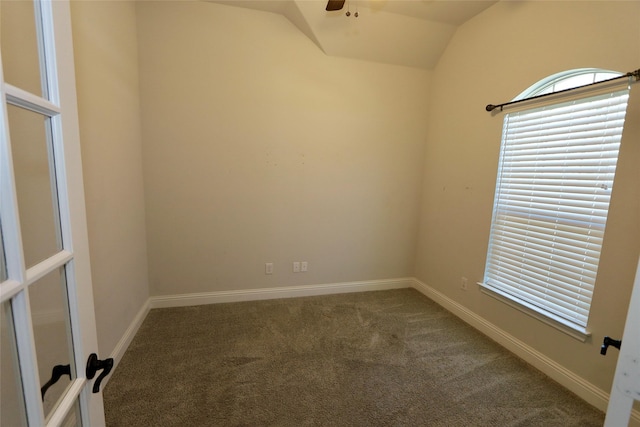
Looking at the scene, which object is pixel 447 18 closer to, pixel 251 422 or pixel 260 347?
pixel 260 347

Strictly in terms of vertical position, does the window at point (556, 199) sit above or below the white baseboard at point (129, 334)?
above

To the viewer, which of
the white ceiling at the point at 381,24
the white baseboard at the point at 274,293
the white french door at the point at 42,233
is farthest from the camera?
the white baseboard at the point at 274,293

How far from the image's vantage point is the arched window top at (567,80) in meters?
1.73

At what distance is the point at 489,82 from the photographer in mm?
2367

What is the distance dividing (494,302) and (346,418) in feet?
5.40

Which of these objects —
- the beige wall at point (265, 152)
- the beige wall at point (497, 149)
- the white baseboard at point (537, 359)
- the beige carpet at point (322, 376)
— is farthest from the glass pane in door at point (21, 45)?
the white baseboard at point (537, 359)

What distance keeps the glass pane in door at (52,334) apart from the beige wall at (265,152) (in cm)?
201

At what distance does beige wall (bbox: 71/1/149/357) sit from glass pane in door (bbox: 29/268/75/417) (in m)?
1.03

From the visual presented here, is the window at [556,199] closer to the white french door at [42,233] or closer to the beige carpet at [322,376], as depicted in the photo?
the beige carpet at [322,376]

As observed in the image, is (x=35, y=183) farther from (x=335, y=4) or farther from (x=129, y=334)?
(x=335, y=4)

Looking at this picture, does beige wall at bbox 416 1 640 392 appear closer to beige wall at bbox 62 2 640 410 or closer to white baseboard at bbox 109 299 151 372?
beige wall at bbox 62 2 640 410

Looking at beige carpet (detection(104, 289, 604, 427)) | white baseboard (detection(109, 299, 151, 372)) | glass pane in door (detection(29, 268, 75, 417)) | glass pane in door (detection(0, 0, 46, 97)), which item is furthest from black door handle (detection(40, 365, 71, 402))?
white baseboard (detection(109, 299, 151, 372))

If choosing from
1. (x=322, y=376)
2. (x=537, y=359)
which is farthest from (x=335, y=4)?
(x=537, y=359)

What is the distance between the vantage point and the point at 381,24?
255 cm
